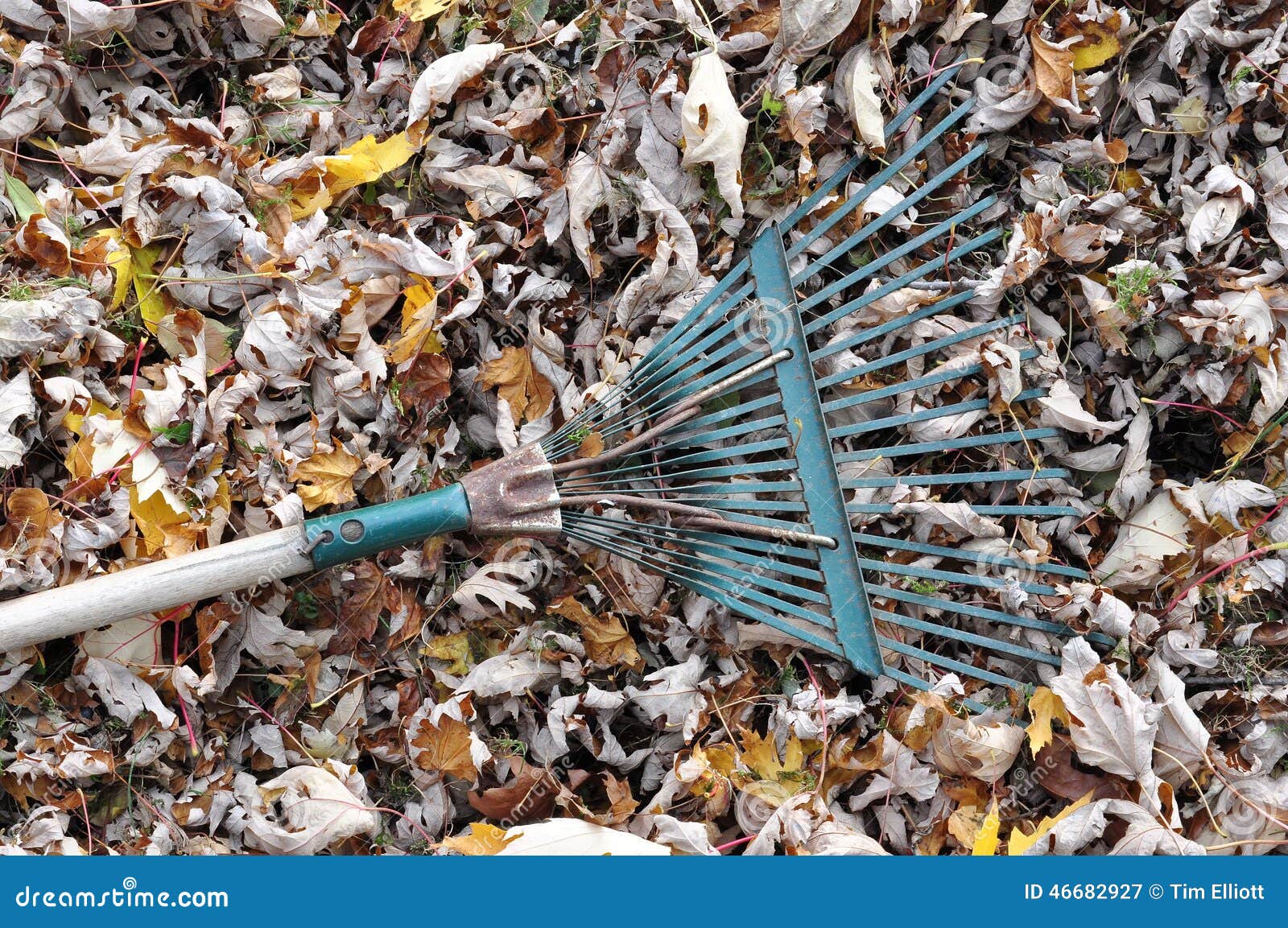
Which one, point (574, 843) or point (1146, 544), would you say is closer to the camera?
point (574, 843)

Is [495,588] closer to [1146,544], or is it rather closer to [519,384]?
[519,384]

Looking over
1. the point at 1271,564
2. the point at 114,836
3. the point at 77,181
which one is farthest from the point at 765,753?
the point at 77,181

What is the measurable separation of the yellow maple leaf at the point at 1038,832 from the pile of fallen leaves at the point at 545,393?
0.6 inches

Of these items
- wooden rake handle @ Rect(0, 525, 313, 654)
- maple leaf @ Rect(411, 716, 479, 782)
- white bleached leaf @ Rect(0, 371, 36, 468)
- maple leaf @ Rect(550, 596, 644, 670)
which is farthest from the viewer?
maple leaf @ Rect(550, 596, 644, 670)

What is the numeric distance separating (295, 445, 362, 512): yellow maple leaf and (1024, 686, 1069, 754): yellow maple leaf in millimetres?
1496

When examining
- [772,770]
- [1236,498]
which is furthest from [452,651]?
[1236,498]

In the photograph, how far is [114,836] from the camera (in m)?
2.14

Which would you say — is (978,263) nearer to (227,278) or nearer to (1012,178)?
(1012,178)

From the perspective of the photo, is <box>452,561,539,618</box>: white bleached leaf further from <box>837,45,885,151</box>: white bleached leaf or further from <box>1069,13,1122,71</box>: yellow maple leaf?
<box>1069,13,1122,71</box>: yellow maple leaf

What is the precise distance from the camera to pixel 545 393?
2.34m

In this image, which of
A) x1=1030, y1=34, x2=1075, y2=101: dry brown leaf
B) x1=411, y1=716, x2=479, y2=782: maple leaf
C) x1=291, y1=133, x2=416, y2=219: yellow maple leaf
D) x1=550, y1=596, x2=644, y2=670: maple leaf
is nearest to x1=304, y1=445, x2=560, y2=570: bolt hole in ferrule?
x1=550, y1=596, x2=644, y2=670: maple leaf

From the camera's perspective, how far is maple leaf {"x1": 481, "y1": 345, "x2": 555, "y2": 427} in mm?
2297

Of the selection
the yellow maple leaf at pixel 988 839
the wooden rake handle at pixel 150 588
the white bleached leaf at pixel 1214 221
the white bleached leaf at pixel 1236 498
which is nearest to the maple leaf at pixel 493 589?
the wooden rake handle at pixel 150 588

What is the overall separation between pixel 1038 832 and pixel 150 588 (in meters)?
1.81
